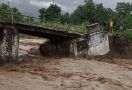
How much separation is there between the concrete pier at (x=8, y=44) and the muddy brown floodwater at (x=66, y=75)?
971mm

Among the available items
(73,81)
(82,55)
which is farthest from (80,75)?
(82,55)

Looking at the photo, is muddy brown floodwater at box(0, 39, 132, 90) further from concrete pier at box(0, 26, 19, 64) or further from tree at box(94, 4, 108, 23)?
tree at box(94, 4, 108, 23)

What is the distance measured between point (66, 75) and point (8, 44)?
21.1 feet

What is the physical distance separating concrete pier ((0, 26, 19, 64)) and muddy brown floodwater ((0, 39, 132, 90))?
0.97 metres

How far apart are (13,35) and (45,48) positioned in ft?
30.6

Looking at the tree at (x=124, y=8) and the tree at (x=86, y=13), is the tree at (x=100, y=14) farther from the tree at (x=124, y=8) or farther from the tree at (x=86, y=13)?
the tree at (x=124, y=8)

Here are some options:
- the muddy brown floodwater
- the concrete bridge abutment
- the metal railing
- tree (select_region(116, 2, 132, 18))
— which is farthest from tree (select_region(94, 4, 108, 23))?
the muddy brown floodwater

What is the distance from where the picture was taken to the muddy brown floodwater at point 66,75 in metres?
28.3

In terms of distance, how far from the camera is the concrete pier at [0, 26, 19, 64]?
36303 millimetres

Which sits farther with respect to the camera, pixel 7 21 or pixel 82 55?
pixel 82 55

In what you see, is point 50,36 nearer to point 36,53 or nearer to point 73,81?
point 36,53

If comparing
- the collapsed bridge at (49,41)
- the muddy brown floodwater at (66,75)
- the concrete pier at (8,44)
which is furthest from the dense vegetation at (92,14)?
the concrete pier at (8,44)

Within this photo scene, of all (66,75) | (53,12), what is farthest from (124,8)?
(66,75)

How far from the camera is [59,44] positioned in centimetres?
4397
